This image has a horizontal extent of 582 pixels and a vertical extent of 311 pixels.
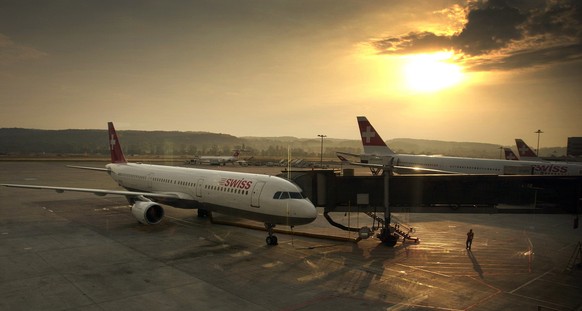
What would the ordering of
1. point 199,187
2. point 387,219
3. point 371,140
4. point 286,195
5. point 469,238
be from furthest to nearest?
point 371,140
point 199,187
point 387,219
point 469,238
point 286,195

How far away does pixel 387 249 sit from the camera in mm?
22672

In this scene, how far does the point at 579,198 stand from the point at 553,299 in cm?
926

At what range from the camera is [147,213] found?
85.6 feet

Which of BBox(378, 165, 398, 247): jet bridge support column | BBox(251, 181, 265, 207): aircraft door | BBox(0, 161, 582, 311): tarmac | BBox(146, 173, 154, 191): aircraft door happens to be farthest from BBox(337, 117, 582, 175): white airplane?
BBox(146, 173, 154, 191): aircraft door

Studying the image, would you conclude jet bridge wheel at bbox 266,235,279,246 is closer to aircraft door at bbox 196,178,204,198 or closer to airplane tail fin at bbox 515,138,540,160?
aircraft door at bbox 196,178,204,198

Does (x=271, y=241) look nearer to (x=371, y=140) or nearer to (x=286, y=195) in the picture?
(x=286, y=195)

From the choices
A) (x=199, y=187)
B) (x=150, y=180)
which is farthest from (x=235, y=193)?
(x=150, y=180)

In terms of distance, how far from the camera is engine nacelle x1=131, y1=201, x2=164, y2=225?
25.9m

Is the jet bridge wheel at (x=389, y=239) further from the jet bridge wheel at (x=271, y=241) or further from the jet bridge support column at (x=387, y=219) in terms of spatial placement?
the jet bridge wheel at (x=271, y=241)

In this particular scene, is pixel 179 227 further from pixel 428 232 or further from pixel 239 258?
pixel 428 232

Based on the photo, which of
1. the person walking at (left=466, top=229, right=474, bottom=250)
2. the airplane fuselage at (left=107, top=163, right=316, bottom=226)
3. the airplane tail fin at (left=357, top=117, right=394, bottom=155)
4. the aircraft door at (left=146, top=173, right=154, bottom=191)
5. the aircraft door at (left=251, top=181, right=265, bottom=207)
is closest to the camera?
the airplane fuselage at (left=107, top=163, right=316, bottom=226)

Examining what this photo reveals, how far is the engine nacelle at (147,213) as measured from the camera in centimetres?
2588

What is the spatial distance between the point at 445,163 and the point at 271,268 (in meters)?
41.8

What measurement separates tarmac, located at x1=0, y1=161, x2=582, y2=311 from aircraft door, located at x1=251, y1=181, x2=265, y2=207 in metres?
2.58
